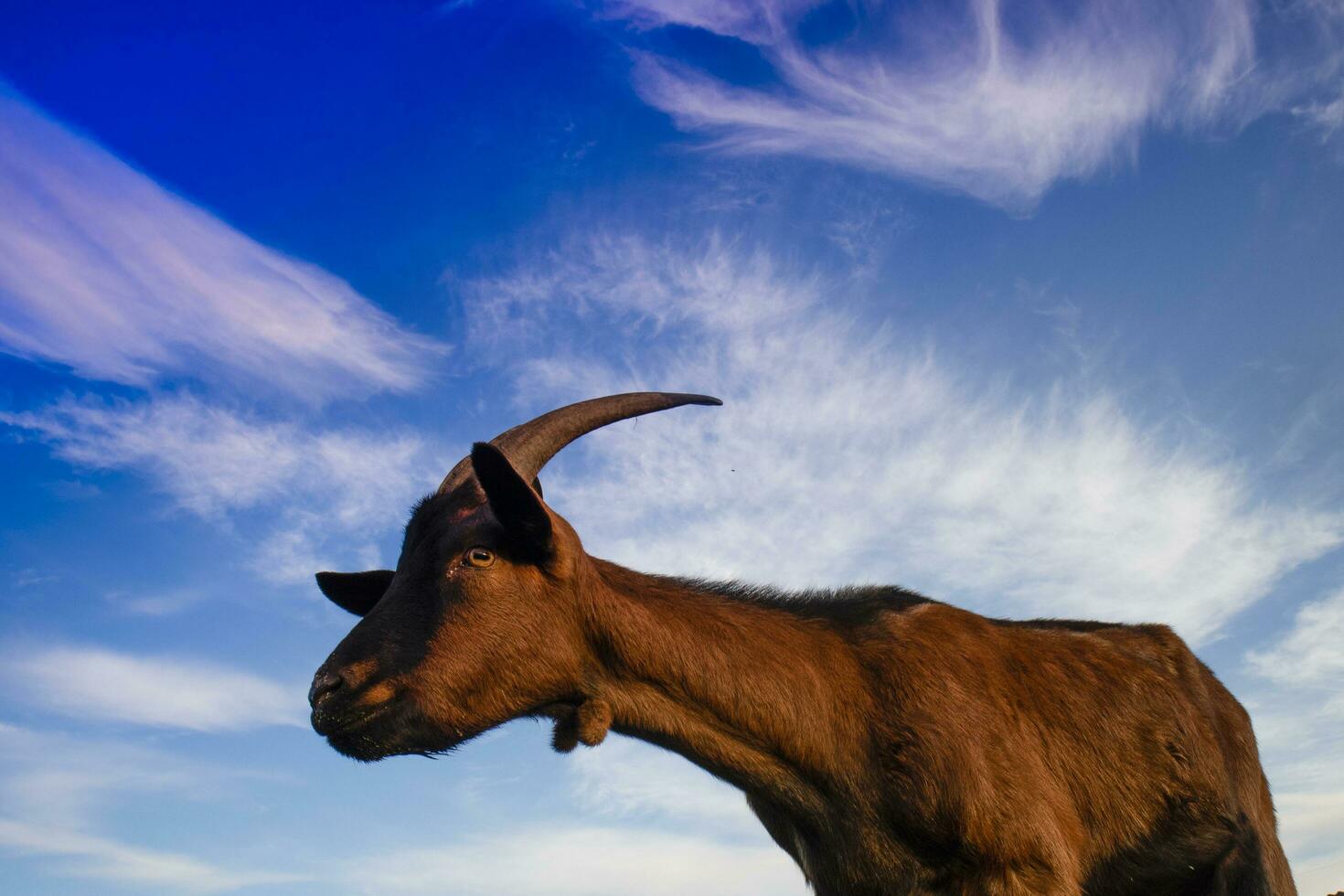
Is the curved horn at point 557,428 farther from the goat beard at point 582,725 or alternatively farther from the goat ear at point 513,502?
the goat beard at point 582,725

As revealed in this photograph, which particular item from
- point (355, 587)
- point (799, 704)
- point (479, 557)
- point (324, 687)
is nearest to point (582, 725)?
point (479, 557)

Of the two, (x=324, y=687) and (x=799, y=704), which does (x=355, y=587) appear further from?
(x=799, y=704)

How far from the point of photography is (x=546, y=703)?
5621mm

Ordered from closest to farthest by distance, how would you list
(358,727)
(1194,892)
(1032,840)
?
(358,727) < (1032,840) < (1194,892)

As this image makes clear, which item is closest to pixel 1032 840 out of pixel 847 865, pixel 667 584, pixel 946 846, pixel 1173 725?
pixel 946 846

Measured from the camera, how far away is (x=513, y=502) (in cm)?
548

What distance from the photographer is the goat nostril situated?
16.5ft

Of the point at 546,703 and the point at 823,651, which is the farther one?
the point at 823,651

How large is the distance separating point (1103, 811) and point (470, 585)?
4.16 m

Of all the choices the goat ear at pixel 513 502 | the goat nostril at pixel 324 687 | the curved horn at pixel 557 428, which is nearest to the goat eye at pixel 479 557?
the goat ear at pixel 513 502

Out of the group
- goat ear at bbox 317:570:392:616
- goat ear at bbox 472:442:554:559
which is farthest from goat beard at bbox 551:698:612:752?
goat ear at bbox 317:570:392:616

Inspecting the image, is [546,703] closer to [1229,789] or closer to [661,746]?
[661,746]

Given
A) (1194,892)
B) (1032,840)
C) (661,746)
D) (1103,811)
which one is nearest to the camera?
(1032,840)

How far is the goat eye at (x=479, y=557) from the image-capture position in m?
5.57
